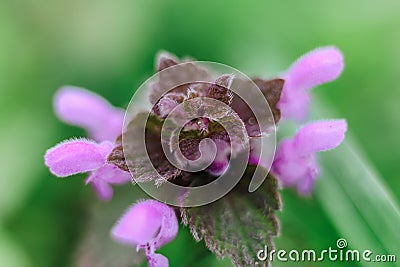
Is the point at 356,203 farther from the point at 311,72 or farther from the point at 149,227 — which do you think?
the point at 149,227

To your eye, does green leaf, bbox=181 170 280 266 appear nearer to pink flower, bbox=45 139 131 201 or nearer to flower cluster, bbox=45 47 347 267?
flower cluster, bbox=45 47 347 267

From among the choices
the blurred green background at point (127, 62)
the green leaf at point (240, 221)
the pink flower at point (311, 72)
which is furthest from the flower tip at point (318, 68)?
the blurred green background at point (127, 62)

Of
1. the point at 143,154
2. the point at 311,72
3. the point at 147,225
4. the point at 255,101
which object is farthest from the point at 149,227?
the point at 311,72

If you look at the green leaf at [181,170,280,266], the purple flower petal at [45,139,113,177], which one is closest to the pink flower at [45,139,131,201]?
the purple flower petal at [45,139,113,177]

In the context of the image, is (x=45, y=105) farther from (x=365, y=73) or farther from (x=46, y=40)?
(x=365, y=73)

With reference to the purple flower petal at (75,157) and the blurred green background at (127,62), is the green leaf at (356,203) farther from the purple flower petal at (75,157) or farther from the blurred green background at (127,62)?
the purple flower petal at (75,157)

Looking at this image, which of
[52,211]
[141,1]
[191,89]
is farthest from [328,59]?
[141,1]
